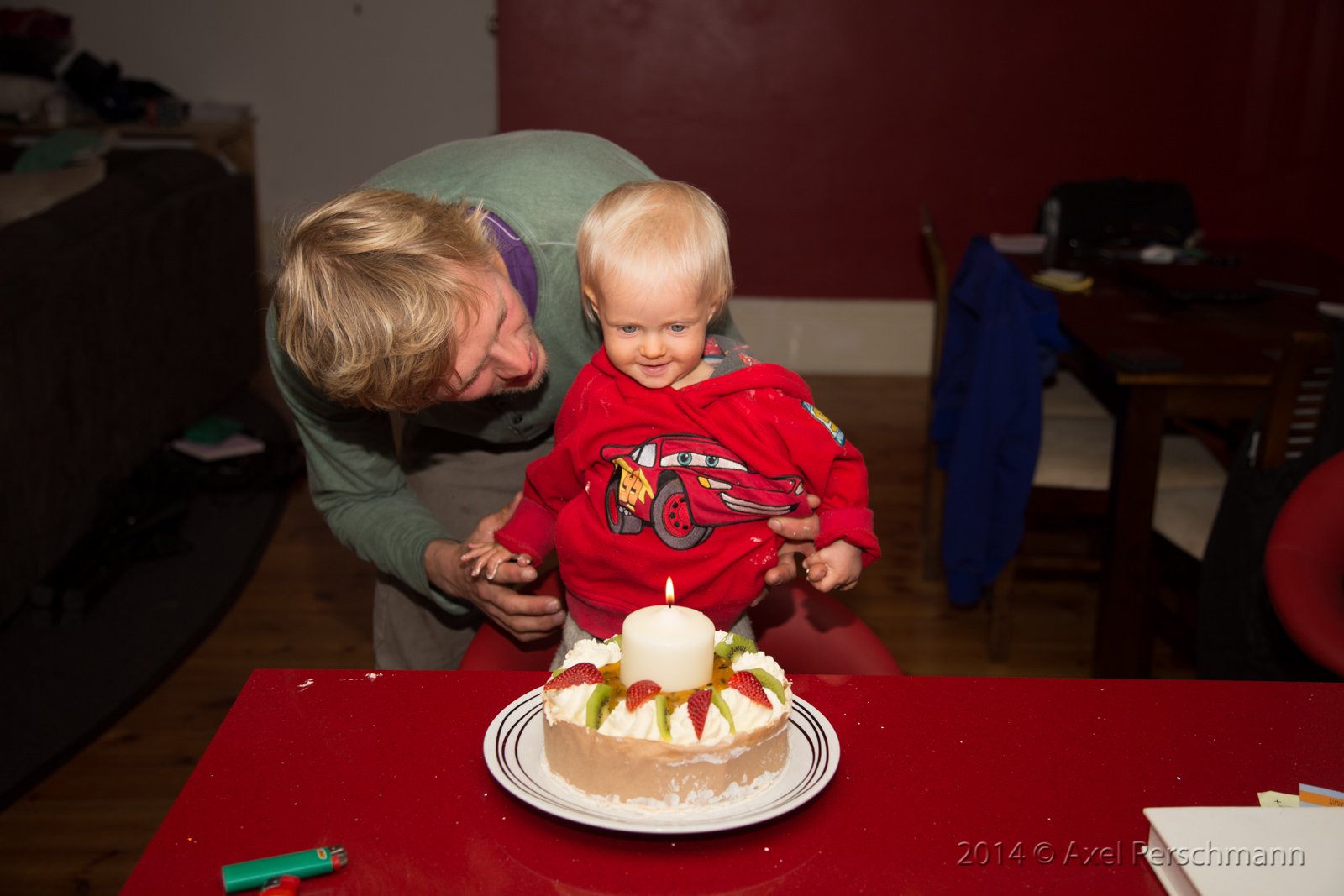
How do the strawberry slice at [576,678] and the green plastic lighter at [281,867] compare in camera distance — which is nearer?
the green plastic lighter at [281,867]

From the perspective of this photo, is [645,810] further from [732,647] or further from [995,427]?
[995,427]

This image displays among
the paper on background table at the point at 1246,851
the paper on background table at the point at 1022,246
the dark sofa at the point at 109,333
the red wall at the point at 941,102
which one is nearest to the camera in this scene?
the paper on background table at the point at 1246,851

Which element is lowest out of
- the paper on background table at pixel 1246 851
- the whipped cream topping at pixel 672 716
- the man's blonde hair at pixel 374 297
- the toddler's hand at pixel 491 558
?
the toddler's hand at pixel 491 558

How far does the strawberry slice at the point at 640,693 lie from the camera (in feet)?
3.04

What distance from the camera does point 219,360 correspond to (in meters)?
4.18

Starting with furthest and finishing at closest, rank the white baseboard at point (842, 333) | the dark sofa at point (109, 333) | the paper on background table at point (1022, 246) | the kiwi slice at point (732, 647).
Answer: the white baseboard at point (842, 333) → the paper on background table at point (1022, 246) → the dark sofa at point (109, 333) → the kiwi slice at point (732, 647)

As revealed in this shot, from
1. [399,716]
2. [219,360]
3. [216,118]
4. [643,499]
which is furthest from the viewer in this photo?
[216,118]

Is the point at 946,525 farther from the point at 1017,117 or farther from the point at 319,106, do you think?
the point at 319,106

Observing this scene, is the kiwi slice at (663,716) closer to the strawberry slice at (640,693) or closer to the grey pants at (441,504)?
the strawberry slice at (640,693)

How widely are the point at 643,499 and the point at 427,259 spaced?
0.37 metres

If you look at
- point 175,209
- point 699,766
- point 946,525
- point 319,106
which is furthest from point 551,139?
point 319,106

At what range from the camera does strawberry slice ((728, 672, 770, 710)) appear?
95cm

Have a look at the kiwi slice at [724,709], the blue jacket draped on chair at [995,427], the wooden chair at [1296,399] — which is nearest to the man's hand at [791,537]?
the kiwi slice at [724,709]

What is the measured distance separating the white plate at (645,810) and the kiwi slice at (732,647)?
3.0 inches
